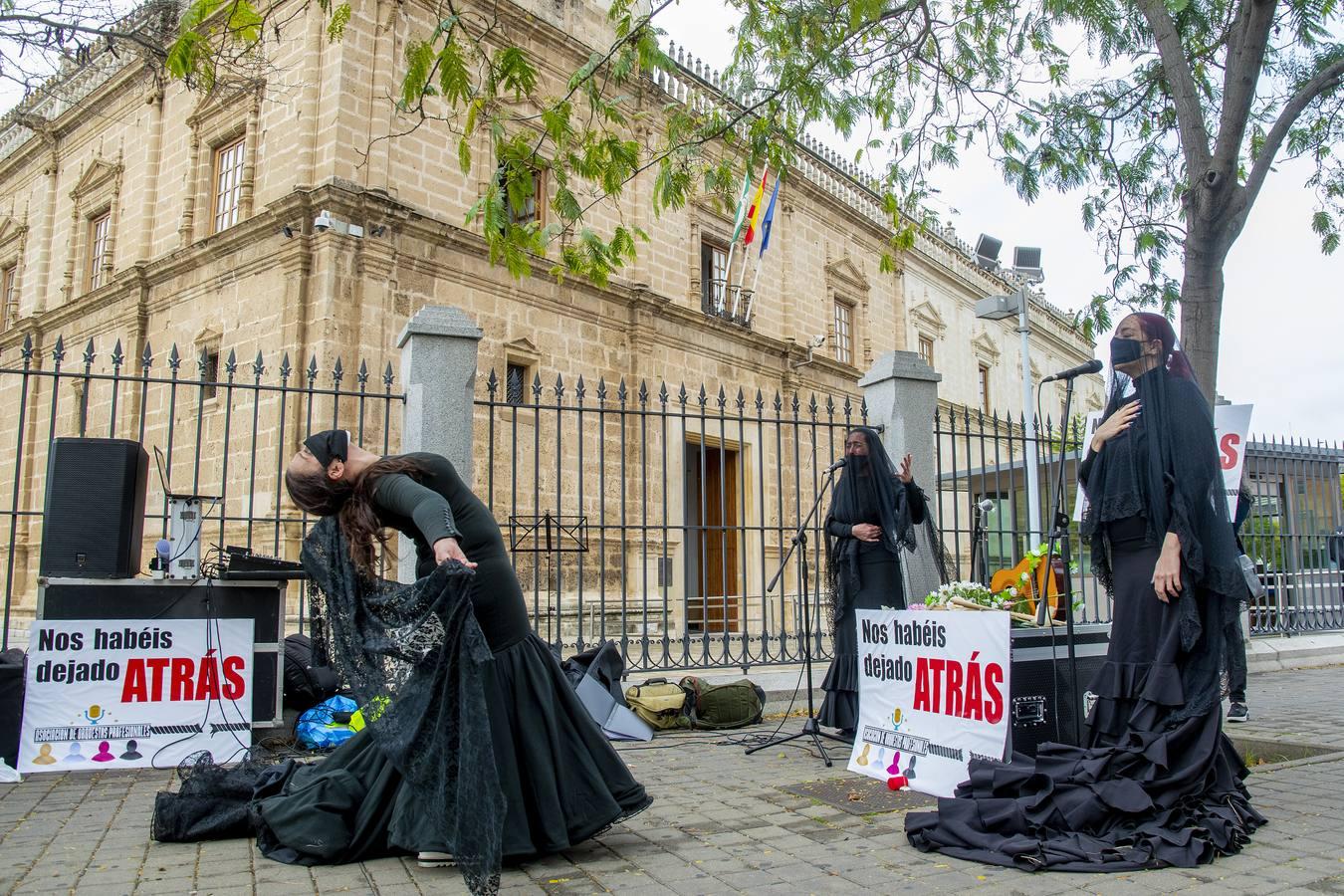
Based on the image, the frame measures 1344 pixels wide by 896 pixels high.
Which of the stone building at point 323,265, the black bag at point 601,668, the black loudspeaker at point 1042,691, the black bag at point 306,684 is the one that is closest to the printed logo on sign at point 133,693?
the black bag at point 306,684

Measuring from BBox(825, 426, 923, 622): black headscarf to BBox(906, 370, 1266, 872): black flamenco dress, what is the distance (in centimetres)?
185

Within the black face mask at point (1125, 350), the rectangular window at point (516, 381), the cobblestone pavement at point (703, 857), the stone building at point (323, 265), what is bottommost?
the cobblestone pavement at point (703, 857)

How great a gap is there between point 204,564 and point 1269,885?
231 inches

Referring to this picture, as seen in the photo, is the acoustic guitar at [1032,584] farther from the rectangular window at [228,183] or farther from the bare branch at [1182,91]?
the rectangular window at [228,183]

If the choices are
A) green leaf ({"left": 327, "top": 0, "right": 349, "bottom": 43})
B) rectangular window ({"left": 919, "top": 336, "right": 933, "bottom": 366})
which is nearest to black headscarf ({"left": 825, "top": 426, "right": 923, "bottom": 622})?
green leaf ({"left": 327, "top": 0, "right": 349, "bottom": 43})

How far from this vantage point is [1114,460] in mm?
4234

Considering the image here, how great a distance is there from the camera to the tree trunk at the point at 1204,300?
6000 millimetres

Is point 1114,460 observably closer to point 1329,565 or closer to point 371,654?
point 371,654

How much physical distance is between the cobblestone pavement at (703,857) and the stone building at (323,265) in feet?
15.2

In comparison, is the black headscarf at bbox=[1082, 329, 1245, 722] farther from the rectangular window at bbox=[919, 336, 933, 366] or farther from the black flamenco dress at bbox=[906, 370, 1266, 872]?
the rectangular window at bbox=[919, 336, 933, 366]

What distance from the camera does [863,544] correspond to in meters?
6.21

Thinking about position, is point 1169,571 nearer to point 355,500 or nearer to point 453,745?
point 453,745

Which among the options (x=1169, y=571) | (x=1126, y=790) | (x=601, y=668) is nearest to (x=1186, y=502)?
(x=1169, y=571)

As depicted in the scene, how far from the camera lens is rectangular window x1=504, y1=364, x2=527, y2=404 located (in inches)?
558
